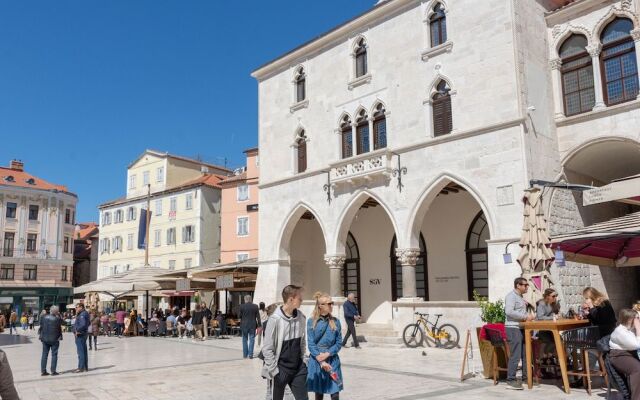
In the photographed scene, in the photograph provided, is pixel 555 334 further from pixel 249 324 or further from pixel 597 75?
pixel 597 75

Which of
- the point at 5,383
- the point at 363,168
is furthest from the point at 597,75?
the point at 5,383

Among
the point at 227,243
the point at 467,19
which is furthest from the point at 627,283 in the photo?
the point at 227,243

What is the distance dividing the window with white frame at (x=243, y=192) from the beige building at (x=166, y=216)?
3866 millimetres

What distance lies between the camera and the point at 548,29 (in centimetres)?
1784

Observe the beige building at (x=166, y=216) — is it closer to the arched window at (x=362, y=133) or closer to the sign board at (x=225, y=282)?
the sign board at (x=225, y=282)

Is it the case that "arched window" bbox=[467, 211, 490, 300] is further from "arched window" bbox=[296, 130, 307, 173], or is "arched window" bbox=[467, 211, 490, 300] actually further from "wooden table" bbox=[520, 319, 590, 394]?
"wooden table" bbox=[520, 319, 590, 394]

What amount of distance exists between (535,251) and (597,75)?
8.14 metres

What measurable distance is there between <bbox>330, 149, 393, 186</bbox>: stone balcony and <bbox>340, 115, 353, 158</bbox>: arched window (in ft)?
2.66

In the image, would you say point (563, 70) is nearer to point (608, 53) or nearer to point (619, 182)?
point (608, 53)

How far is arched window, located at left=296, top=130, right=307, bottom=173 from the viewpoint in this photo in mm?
23078

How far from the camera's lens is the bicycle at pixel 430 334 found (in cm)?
1627

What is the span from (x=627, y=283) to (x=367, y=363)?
10283 mm

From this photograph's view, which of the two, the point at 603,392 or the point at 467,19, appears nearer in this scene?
the point at 603,392

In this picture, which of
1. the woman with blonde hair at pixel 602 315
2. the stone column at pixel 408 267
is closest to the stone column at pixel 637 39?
the stone column at pixel 408 267
